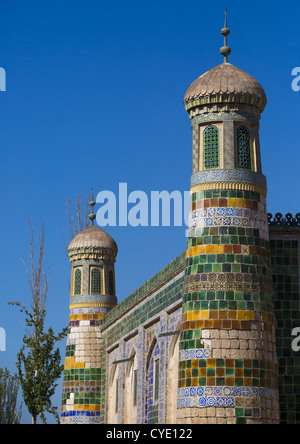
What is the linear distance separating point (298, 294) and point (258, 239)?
5.74ft

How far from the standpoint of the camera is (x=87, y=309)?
32.4 metres

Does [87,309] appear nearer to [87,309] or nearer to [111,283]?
[87,309]

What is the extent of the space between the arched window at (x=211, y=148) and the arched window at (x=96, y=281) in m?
13.5

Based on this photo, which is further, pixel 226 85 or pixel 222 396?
pixel 226 85

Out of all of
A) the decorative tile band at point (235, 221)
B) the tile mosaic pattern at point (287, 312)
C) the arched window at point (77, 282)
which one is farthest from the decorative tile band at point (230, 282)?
the arched window at point (77, 282)

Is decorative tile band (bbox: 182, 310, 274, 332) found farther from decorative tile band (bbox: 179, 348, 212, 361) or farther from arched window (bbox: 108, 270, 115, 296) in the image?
arched window (bbox: 108, 270, 115, 296)

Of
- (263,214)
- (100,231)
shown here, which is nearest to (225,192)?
(263,214)

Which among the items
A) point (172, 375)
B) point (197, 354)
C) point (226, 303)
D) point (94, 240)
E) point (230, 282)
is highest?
point (94, 240)

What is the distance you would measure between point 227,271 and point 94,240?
1435 cm

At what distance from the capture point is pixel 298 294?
65.2 feet

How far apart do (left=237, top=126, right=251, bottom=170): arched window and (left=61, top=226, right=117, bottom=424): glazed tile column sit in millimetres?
13368

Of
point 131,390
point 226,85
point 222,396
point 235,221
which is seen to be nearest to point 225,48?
point 226,85

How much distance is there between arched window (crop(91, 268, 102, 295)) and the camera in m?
32.4

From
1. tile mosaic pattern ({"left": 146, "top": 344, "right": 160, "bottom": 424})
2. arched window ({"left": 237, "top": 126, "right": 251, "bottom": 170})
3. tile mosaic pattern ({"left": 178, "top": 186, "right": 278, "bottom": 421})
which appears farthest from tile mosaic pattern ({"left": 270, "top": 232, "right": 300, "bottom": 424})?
tile mosaic pattern ({"left": 146, "top": 344, "right": 160, "bottom": 424})
